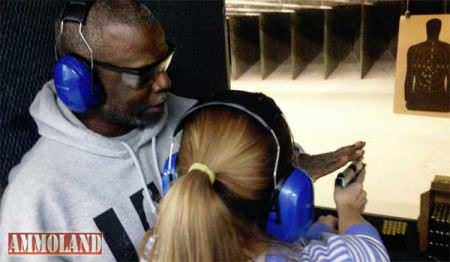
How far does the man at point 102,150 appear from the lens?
0.91m

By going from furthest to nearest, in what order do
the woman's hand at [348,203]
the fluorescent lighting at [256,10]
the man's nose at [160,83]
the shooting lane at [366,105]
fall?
the fluorescent lighting at [256,10], the shooting lane at [366,105], the man's nose at [160,83], the woman's hand at [348,203]

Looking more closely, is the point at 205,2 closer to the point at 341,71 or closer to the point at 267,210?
the point at 267,210

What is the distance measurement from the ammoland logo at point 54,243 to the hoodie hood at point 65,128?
0.19 m

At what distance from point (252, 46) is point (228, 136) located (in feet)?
12.0

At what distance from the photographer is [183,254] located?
0.66 meters

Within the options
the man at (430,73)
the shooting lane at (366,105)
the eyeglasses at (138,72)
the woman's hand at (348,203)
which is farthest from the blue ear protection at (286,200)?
the man at (430,73)

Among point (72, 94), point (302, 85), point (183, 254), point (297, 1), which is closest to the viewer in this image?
point (183, 254)

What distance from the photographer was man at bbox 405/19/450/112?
1.82 m

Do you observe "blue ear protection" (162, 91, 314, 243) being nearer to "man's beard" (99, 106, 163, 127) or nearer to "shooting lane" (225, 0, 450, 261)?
"man's beard" (99, 106, 163, 127)

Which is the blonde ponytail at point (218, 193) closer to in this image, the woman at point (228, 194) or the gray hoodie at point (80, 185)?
the woman at point (228, 194)

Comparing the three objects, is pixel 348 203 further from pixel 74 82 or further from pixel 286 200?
pixel 74 82

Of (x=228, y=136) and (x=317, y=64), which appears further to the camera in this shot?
(x=317, y=64)

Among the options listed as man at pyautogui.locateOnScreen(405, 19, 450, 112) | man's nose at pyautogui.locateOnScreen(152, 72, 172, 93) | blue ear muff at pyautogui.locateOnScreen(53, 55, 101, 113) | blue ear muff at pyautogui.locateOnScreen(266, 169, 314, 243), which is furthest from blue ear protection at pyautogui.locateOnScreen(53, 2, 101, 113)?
man at pyautogui.locateOnScreen(405, 19, 450, 112)

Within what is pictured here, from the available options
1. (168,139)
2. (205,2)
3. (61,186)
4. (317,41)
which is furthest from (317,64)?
(61,186)
